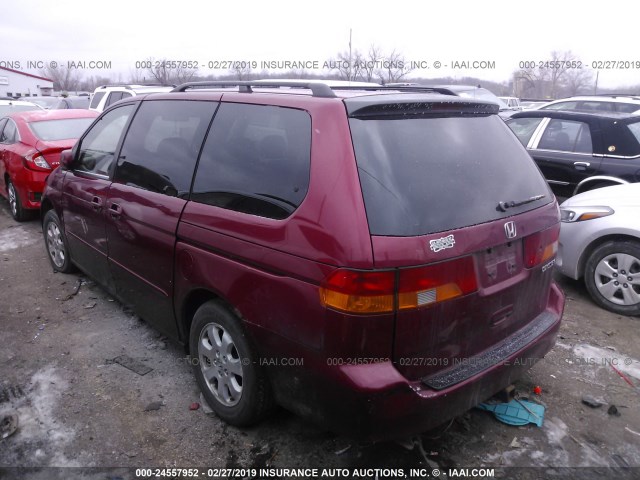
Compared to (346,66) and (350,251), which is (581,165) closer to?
(350,251)

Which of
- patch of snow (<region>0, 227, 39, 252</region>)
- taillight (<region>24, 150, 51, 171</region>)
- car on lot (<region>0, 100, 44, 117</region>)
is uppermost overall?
car on lot (<region>0, 100, 44, 117</region>)

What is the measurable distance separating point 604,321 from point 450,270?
9.36 ft

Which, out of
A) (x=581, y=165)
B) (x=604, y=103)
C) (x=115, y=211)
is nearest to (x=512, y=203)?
(x=115, y=211)

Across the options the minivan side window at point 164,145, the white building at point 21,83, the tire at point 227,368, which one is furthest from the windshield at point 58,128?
the white building at point 21,83

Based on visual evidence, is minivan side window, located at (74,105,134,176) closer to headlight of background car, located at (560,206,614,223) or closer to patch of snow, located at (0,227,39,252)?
patch of snow, located at (0,227,39,252)

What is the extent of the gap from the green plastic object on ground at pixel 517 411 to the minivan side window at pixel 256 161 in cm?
179

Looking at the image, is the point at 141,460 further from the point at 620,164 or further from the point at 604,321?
the point at 620,164

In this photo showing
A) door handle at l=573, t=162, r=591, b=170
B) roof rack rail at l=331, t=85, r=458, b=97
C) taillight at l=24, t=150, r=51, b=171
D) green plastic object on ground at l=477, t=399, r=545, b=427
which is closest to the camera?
roof rack rail at l=331, t=85, r=458, b=97

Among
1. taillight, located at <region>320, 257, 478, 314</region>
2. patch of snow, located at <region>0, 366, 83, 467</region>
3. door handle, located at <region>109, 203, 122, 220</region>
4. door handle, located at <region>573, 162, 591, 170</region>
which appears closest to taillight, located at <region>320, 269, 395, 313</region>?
taillight, located at <region>320, 257, 478, 314</region>

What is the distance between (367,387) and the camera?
7.11ft

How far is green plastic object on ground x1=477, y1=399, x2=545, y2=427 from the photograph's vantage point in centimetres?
300

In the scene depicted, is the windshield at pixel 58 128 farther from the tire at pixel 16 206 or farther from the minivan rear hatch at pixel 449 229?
the minivan rear hatch at pixel 449 229

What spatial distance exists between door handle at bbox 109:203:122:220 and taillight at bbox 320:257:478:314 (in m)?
2.01

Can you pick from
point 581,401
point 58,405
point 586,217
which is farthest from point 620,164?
point 58,405
